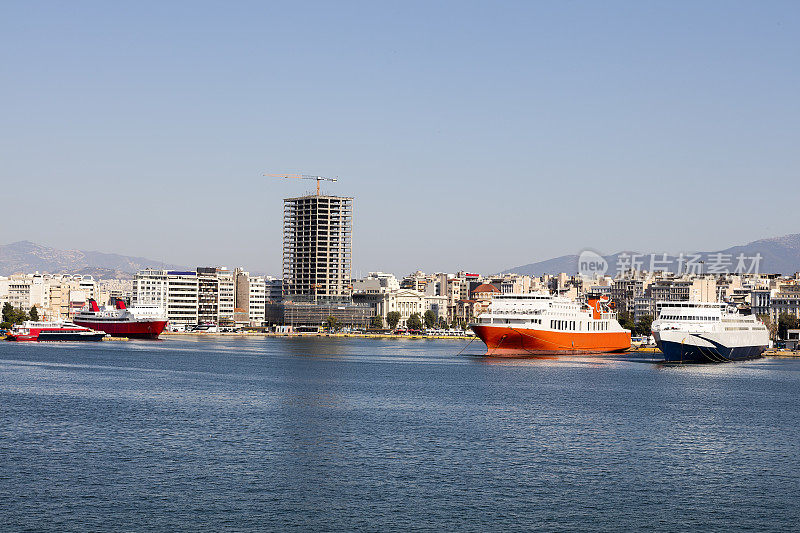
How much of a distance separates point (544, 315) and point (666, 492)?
282 ft

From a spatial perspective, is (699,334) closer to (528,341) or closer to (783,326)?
(528,341)

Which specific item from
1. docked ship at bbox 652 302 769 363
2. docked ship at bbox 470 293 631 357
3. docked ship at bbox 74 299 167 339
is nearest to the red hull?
docked ship at bbox 74 299 167 339

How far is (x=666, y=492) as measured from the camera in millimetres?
40750

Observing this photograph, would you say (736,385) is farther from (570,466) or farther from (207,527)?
(207,527)

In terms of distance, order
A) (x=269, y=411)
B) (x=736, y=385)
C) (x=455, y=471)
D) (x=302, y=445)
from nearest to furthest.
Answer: (x=455, y=471) < (x=302, y=445) < (x=269, y=411) < (x=736, y=385)

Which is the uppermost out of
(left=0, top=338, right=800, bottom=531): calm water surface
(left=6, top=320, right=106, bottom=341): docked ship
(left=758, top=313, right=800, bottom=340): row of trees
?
(left=758, top=313, right=800, bottom=340): row of trees

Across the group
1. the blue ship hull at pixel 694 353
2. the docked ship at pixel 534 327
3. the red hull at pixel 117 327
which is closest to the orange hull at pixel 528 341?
the docked ship at pixel 534 327

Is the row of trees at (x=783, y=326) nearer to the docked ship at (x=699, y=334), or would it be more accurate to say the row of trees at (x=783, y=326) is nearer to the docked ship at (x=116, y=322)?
the docked ship at (x=699, y=334)

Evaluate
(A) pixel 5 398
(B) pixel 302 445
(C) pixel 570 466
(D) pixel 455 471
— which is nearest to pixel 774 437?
(C) pixel 570 466

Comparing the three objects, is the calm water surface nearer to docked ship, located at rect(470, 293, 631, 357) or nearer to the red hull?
docked ship, located at rect(470, 293, 631, 357)

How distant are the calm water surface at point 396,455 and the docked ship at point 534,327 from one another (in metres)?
37.7

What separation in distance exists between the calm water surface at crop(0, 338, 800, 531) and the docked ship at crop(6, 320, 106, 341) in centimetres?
9862

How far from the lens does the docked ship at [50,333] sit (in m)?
180

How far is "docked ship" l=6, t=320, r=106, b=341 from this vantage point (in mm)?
179750
